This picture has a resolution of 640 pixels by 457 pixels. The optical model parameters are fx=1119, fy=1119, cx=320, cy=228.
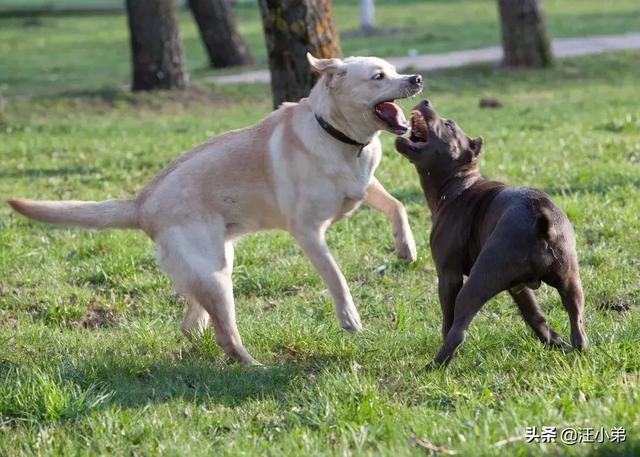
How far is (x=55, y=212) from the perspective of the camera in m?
5.93

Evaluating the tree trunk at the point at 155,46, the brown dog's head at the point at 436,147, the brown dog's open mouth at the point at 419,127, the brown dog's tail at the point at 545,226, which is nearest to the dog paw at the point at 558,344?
the brown dog's tail at the point at 545,226

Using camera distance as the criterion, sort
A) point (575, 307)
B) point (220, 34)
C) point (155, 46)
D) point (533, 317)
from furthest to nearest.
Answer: point (220, 34)
point (155, 46)
point (533, 317)
point (575, 307)

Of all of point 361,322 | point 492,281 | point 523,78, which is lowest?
point 523,78

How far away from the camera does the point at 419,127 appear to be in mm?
5891

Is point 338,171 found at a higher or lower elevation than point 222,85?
higher

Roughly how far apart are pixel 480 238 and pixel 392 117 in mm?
1144

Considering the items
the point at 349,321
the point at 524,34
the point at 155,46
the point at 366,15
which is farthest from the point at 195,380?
the point at 366,15

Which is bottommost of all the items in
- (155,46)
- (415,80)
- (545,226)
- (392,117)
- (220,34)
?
(220,34)

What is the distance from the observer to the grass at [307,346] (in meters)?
4.39

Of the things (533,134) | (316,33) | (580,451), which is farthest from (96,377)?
(533,134)

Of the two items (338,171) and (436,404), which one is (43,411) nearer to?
(436,404)

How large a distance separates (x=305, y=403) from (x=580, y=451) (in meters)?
1.36

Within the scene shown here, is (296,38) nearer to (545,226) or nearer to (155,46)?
(545,226)

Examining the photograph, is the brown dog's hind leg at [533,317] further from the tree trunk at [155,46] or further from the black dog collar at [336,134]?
the tree trunk at [155,46]
